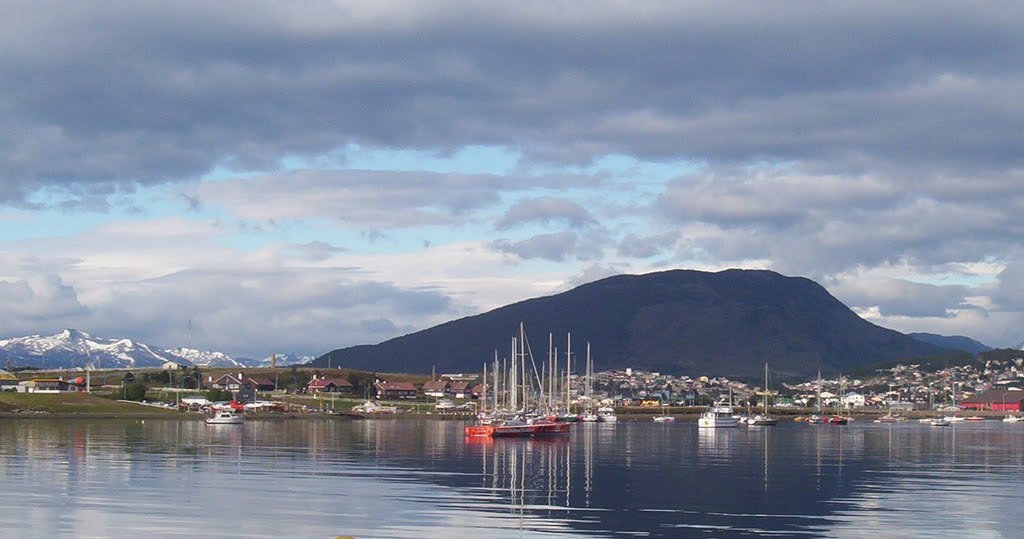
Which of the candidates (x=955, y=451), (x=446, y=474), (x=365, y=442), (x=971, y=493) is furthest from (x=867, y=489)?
(x=365, y=442)

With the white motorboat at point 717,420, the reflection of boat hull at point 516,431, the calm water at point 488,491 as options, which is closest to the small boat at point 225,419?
the reflection of boat hull at point 516,431

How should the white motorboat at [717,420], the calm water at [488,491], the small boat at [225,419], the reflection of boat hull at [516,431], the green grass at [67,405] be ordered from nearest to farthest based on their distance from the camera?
the calm water at [488,491] < the reflection of boat hull at [516,431] < the small boat at [225,419] < the green grass at [67,405] < the white motorboat at [717,420]

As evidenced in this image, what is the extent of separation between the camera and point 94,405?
175750mm

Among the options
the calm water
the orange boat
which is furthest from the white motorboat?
the calm water

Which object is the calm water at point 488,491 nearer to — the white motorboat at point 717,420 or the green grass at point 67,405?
the green grass at point 67,405

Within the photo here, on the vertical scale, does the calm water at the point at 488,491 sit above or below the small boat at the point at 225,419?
above

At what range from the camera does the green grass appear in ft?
550

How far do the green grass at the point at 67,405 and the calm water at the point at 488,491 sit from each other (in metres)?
76.8

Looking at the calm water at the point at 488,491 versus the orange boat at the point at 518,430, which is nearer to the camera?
the calm water at the point at 488,491

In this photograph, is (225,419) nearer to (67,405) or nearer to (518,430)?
(67,405)

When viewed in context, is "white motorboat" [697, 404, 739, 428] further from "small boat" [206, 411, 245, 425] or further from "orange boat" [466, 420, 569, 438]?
"small boat" [206, 411, 245, 425]

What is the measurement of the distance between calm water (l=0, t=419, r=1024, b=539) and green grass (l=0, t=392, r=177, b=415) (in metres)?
76.8

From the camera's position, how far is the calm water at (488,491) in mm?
41719

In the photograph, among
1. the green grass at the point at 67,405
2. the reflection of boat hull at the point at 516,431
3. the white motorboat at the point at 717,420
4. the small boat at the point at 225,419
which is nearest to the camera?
the reflection of boat hull at the point at 516,431
